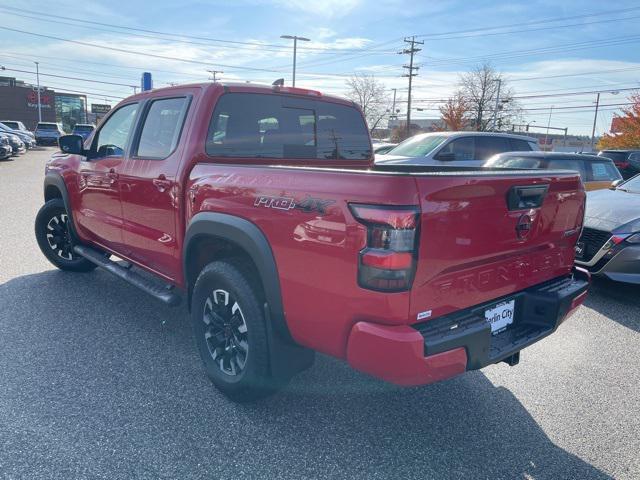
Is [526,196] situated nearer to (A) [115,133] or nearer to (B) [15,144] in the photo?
(A) [115,133]

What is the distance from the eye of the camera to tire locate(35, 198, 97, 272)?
5562 millimetres

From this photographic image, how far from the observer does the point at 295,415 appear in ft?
9.61

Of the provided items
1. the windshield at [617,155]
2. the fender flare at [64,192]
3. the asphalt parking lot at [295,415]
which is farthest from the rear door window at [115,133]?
the windshield at [617,155]

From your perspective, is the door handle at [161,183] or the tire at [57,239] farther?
the tire at [57,239]

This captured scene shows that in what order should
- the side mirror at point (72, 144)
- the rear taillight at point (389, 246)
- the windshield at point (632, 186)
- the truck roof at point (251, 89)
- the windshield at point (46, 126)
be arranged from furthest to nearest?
1. the windshield at point (46, 126)
2. the windshield at point (632, 186)
3. the side mirror at point (72, 144)
4. the truck roof at point (251, 89)
5. the rear taillight at point (389, 246)

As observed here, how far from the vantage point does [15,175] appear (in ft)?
52.5

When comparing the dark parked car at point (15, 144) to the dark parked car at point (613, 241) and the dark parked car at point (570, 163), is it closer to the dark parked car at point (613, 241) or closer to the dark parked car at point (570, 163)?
the dark parked car at point (570, 163)

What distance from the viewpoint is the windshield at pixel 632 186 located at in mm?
6421

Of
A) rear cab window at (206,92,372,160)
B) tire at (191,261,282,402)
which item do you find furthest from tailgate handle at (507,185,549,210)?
rear cab window at (206,92,372,160)

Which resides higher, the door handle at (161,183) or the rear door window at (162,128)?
the rear door window at (162,128)

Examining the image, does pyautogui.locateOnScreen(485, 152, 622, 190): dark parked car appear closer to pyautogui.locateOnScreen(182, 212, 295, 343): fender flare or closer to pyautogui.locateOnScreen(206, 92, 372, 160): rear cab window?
pyautogui.locateOnScreen(206, 92, 372, 160): rear cab window

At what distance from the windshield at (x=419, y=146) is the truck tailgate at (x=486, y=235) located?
812 centimetres

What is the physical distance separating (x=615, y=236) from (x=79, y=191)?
573cm

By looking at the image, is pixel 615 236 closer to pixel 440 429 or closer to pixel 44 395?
pixel 440 429
